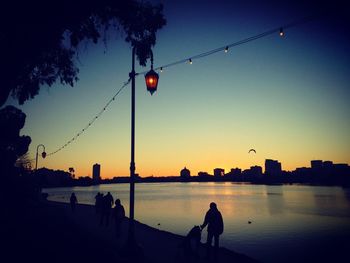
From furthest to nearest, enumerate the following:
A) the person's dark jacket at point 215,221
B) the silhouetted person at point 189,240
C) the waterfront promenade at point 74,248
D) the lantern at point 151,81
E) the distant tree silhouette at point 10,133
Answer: the distant tree silhouette at point 10,133
the silhouetted person at point 189,240
the person's dark jacket at point 215,221
the waterfront promenade at point 74,248
the lantern at point 151,81

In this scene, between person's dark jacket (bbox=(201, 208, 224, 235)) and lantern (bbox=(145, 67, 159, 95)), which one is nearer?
lantern (bbox=(145, 67, 159, 95))

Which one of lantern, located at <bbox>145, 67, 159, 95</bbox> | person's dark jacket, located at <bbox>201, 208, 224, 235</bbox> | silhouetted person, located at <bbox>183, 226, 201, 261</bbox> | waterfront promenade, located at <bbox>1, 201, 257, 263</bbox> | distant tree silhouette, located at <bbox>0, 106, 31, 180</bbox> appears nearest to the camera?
lantern, located at <bbox>145, 67, 159, 95</bbox>

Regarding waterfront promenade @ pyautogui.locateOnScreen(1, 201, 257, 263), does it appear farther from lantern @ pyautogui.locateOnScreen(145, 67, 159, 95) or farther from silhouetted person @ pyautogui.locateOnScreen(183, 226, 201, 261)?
lantern @ pyautogui.locateOnScreen(145, 67, 159, 95)

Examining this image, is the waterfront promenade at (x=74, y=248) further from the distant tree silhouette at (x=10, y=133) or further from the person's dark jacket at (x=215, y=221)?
the distant tree silhouette at (x=10, y=133)

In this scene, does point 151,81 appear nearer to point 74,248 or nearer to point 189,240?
point 189,240

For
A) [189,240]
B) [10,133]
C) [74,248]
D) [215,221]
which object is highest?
[10,133]

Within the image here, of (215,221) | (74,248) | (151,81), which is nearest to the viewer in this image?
(151,81)

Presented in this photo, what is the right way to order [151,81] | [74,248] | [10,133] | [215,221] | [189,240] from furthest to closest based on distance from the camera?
[10,133]
[74,248]
[189,240]
[215,221]
[151,81]

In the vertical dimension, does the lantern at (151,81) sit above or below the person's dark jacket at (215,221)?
above

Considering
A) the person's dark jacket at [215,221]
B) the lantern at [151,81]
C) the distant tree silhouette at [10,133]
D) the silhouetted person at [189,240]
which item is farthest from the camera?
the distant tree silhouette at [10,133]

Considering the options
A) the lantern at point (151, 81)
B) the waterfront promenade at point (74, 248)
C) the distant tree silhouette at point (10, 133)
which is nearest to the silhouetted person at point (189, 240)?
the waterfront promenade at point (74, 248)

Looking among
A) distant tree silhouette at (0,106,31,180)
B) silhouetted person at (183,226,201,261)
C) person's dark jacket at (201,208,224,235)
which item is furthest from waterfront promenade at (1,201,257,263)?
distant tree silhouette at (0,106,31,180)

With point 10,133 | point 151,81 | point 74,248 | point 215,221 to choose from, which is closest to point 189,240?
point 215,221

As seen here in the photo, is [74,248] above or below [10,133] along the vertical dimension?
below
